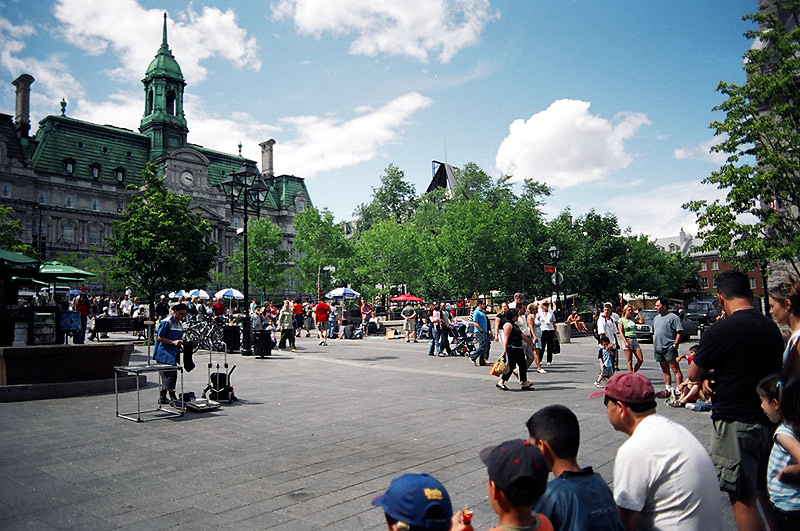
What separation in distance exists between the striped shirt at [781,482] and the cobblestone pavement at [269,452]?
1352 millimetres

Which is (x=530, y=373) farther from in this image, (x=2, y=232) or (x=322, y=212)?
(x=322, y=212)

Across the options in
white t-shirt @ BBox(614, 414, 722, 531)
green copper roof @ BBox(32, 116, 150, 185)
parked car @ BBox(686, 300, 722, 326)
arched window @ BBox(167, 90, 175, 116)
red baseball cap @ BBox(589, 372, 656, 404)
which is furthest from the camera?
arched window @ BBox(167, 90, 175, 116)

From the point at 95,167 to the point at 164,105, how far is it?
15.0 metres

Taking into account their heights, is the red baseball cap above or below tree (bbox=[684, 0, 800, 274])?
below

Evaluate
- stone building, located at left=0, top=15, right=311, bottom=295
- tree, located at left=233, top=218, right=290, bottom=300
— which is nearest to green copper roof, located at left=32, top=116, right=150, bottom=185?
stone building, located at left=0, top=15, right=311, bottom=295

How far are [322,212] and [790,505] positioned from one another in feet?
215

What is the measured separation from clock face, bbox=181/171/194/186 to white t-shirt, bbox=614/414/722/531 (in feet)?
291

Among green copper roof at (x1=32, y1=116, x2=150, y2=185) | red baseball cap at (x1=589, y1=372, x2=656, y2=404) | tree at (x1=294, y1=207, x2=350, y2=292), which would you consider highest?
green copper roof at (x1=32, y1=116, x2=150, y2=185)

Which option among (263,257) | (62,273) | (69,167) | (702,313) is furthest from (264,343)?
(69,167)

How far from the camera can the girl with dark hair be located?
4113mm

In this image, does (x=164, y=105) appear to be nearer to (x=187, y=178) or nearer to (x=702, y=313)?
(x=187, y=178)

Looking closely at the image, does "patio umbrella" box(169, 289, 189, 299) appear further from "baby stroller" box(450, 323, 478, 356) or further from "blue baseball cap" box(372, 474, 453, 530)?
"blue baseball cap" box(372, 474, 453, 530)

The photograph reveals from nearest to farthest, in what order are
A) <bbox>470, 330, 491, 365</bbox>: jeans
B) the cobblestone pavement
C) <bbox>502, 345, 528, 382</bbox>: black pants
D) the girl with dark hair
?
1. the girl with dark hair
2. the cobblestone pavement
3. <bbox>502, 345, 528, 382</bbox>: black pants
4. <bbox>470, 330, 491, 365</bbox>: jeans

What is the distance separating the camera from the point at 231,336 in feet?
67.8
